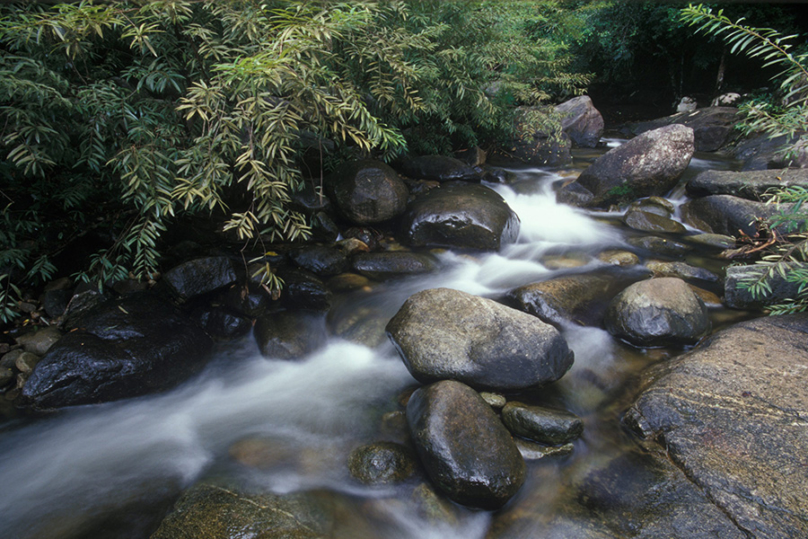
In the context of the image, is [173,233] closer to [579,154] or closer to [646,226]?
[646,226]

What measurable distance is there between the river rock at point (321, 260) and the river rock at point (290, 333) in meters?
0.63

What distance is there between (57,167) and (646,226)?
7.18 metres

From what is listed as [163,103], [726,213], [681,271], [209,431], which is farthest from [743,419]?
Answer: [163,103]

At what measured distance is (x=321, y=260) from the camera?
491 cm

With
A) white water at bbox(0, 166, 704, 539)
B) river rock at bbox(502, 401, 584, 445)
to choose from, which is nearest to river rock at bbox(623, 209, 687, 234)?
white water at bbox(0, 166, 704, 539)

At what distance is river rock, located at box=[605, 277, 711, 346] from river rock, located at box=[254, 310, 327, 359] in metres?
2.87

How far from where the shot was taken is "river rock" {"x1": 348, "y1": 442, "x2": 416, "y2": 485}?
9.12 feet

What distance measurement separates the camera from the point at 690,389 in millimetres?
3033

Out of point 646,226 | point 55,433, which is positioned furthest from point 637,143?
point 55,433

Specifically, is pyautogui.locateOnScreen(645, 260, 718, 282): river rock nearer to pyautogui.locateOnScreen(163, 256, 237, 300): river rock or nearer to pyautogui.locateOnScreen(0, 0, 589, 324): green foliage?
pyautogui.locateOnScreen(0, 0, 589, 324): green foliage

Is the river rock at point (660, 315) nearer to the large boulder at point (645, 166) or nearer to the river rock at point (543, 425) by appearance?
the river rock at point (543, 425)

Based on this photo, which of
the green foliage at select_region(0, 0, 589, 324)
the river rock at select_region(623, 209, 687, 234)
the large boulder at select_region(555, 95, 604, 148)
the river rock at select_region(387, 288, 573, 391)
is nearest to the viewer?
the green foliage at select_region(0, 0, 589, 324)

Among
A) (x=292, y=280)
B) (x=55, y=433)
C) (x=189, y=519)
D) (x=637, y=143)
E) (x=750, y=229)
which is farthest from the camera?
(x=637, y=143)

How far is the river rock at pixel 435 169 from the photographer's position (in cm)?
692
